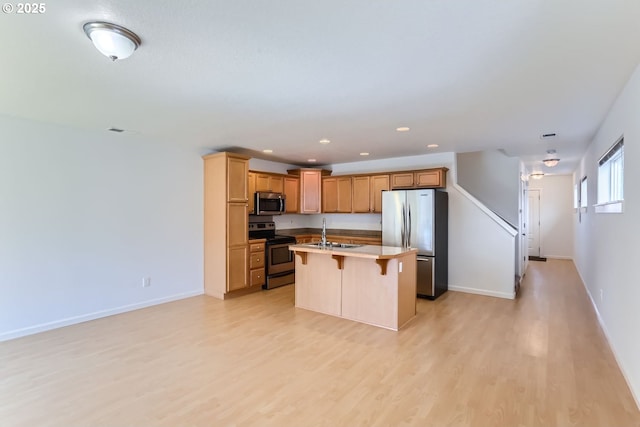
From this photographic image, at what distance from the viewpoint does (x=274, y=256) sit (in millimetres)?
5953

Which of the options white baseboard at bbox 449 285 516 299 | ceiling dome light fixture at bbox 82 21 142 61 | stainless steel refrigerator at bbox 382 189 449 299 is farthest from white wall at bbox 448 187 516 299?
ceiling dome light fixture at bbox 82 21 142 61

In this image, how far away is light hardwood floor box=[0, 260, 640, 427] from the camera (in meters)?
2.24

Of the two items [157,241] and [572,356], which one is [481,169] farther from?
[157,241]

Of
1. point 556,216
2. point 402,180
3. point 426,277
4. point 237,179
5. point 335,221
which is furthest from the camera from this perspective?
point 556,216

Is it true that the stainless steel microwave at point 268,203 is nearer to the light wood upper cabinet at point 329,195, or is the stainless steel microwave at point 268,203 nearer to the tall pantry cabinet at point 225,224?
the tall pantry cabinet at point 225,224

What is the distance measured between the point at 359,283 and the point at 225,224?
2.41m

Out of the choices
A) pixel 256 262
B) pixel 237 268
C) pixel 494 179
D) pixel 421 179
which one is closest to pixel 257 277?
pixel 256 262

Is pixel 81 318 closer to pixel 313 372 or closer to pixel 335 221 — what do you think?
pixel 313 372

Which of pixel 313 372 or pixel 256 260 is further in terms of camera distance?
pixel 256 260

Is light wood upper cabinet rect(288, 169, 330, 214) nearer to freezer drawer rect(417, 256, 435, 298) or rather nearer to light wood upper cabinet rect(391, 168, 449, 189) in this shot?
light wood upper cabinet rect(391, 168, 449, 189)

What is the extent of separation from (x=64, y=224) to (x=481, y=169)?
739 cm

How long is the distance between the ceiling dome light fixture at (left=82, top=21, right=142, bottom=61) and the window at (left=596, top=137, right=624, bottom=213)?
401 centimetres

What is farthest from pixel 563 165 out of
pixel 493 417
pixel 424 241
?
pixel 493 417

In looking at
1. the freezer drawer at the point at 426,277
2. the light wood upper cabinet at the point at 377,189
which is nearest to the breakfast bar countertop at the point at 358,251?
the freezer drawer at the point at 426,277
